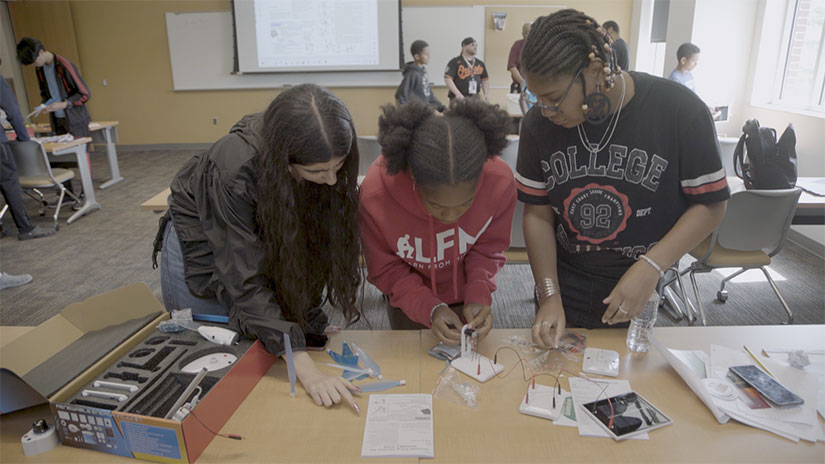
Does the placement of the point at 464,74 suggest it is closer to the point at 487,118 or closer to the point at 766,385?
the point at 487,118

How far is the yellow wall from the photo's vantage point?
741cm

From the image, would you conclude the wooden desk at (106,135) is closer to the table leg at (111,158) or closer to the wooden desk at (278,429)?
the table leg at (111,158)

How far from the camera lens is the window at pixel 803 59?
4.23m

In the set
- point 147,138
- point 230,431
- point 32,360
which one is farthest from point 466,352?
point 147,138

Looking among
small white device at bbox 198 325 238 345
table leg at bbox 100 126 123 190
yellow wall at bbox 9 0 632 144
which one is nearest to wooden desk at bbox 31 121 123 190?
table leg at bbox 100 126 123 190

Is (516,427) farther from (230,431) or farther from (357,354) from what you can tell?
(230,431)

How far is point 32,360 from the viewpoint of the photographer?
1.18 metres

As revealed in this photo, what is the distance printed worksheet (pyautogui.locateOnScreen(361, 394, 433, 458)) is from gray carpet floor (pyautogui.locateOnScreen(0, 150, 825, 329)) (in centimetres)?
128

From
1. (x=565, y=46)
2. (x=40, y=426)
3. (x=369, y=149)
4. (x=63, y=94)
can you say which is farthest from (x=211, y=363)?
(x=63, y=94)

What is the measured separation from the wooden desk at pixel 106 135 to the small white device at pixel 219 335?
5313 mm

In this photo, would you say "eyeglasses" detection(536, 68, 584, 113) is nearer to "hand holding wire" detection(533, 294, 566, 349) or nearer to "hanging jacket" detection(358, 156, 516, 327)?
"hanging jacket" detection(358, 156, 516, 327)

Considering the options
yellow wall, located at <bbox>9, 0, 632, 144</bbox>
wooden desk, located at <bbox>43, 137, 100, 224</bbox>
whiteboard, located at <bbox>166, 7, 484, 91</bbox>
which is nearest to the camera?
wooden desk, located at <bbox>43, 137, 100, 224</bbox>

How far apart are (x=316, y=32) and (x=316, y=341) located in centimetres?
675

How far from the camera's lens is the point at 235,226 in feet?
3.73
